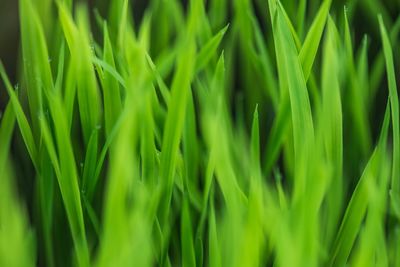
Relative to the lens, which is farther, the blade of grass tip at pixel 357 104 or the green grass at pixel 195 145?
the blade of grass tip at pixel 357 104

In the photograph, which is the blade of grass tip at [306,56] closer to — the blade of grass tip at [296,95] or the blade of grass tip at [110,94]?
the blade of grass tip at [296,95]

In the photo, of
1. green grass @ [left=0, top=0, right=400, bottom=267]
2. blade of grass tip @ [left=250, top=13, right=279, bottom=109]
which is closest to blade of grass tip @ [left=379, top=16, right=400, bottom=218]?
green grass @ [left=0, top=0, right=400, bottom=267]

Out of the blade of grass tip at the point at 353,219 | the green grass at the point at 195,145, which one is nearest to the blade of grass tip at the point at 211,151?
the green grass at the point at 195,145

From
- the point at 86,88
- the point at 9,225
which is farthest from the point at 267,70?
the point at 9,225

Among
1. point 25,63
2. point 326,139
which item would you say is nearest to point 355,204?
point 326,139

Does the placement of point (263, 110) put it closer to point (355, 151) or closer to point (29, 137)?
point (355, 151)

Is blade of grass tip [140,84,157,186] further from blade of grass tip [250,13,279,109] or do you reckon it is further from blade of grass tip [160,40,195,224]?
blade of grass tip [250,13,279,109]

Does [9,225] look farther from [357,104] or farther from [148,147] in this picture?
[357,104]

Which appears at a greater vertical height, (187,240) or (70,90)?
(70,90)

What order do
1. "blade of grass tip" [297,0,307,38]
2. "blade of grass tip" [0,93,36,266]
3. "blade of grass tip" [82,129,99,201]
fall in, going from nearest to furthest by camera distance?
"blade of grass tip" [0,93,36,266] → "blade of grass tip" [82,129,99,201] → "blade of grass tip" [297,0,307,38]
